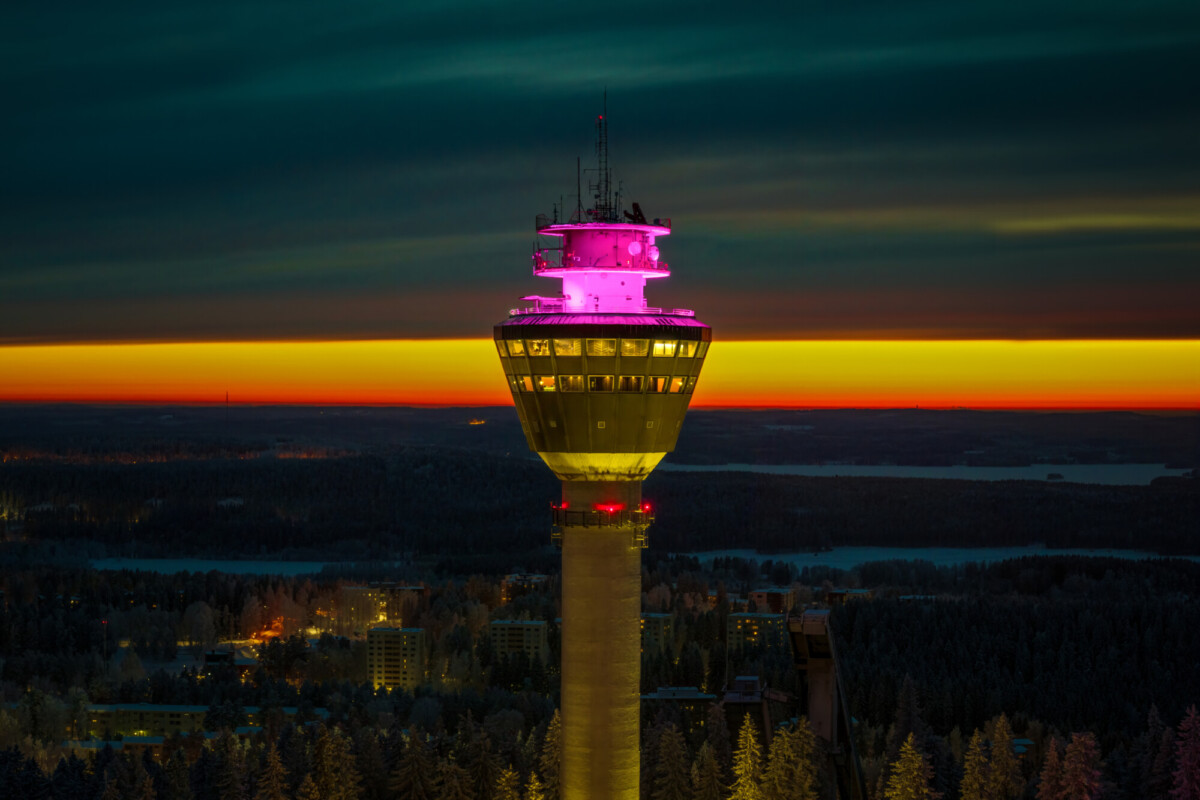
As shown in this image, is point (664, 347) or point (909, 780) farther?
point (909, 780)

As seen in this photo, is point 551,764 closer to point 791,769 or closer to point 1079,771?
point 791,769

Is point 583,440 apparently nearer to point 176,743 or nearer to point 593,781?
point 593,781

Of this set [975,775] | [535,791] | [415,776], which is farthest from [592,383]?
[975,775]

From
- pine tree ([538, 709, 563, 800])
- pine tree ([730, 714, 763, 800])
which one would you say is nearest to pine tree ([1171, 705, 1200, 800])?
pine tree ([730, 714, 763, 800])

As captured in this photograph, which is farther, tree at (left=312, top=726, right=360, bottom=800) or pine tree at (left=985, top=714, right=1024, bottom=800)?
pine tree at (left=985, top=714, right=1024, bottom=800)

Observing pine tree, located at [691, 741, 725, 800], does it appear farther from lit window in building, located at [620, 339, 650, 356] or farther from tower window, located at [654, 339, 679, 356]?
lit window in building, located at [620, 339, 650, 356]

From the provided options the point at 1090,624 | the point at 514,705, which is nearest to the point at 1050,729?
the point at 514,705
